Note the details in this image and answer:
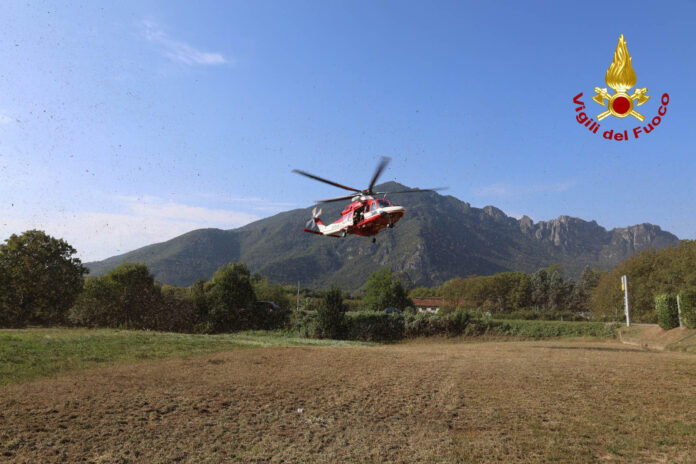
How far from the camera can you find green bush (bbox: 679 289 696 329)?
89.0ft

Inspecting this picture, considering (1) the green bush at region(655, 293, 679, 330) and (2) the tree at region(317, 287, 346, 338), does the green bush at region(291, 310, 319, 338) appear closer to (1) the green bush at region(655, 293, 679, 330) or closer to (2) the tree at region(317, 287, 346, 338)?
(2) the tree at region(317, 287, 346, 338)

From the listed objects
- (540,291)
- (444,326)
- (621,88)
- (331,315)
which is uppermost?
(621,88)

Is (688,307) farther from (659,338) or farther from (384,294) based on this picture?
(384,294)

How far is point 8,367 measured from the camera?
16.0 m

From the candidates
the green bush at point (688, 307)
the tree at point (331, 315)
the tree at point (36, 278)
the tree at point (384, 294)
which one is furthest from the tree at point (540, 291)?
the tree at point (36, 278)

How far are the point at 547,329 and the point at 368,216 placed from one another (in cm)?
3170

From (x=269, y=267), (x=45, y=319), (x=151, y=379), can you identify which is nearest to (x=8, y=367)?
(x=151, y=379)

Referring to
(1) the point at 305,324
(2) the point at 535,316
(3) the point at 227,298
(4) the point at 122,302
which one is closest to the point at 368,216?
(1) the point at 305,324

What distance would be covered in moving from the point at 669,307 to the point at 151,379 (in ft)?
112

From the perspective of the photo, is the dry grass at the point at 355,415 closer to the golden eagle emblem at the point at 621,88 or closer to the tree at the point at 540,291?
the golden eagle emblem at the point at 621,88

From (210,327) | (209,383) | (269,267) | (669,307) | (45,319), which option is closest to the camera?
(209,383)

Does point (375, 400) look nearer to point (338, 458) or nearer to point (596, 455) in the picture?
point (338, 458)

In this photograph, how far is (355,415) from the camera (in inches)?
463

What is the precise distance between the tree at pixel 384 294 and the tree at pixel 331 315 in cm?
3220
